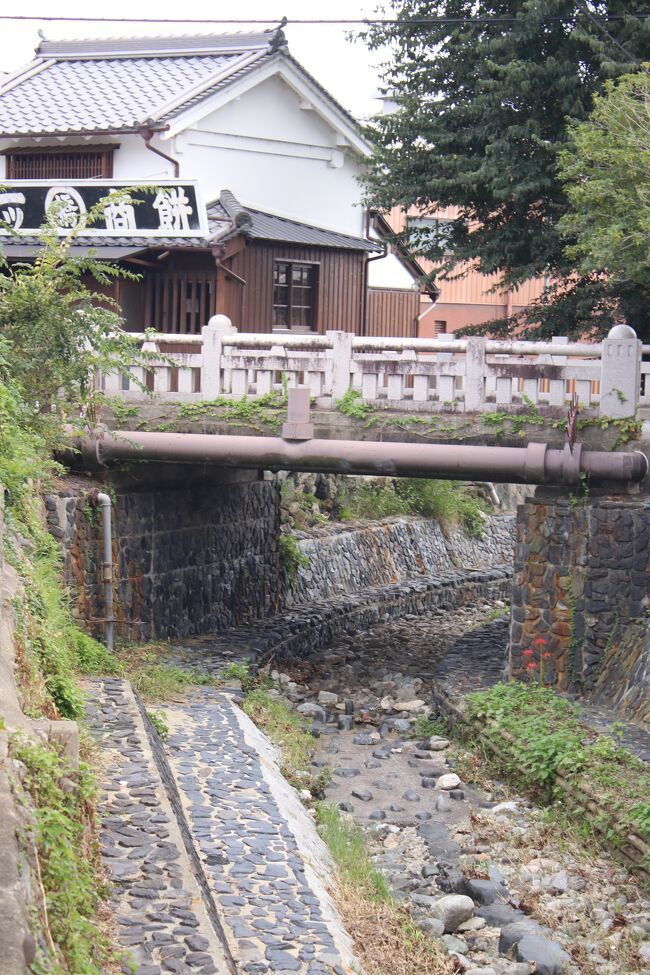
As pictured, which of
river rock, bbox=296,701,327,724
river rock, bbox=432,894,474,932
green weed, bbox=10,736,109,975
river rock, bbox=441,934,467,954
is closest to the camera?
green weed, bbox=10,736,109,975

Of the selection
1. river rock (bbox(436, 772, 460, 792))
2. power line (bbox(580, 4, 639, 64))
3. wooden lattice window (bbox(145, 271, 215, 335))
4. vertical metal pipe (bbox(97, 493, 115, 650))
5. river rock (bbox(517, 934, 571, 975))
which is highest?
power line (bbox(580, 4, 639, 64))

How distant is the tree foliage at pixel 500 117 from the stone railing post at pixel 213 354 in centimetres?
503

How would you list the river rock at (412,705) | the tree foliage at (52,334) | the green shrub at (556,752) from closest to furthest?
the green shrub at (556,752) → the tree foliage at (52,334) → the river rock at (412,705)

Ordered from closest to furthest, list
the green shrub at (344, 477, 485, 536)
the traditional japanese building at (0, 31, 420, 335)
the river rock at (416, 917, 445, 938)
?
1. the river rock at (416, 917, 445, 938)
2. the traditional japanese building at (0, 31, 420, 335)
3. the green shrub at (344, 477, 485, 536)

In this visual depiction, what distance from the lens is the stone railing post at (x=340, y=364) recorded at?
1591 cm

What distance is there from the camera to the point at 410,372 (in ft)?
51.9

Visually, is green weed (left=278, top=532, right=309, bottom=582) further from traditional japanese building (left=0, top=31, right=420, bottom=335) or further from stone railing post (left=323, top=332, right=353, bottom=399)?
stone railing post (left=323, top=332, right=353, bottom=399)

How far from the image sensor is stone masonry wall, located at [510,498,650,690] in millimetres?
14594

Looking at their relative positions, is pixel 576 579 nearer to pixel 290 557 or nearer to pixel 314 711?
pixel 314 711

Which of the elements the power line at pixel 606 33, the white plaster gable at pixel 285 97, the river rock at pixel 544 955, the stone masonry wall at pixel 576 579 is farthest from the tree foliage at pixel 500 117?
the river rock at pixel 544 955

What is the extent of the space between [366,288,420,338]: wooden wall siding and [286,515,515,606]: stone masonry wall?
477 cm

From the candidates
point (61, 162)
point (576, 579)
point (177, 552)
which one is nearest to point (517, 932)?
point (576, 579)

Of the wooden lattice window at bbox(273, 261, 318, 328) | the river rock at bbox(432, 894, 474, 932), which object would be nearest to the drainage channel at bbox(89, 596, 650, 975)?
the river rock at bbox(432, 894, 474, 932)

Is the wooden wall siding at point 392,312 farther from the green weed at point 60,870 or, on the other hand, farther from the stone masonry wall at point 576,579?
the green weed at point 60,870
